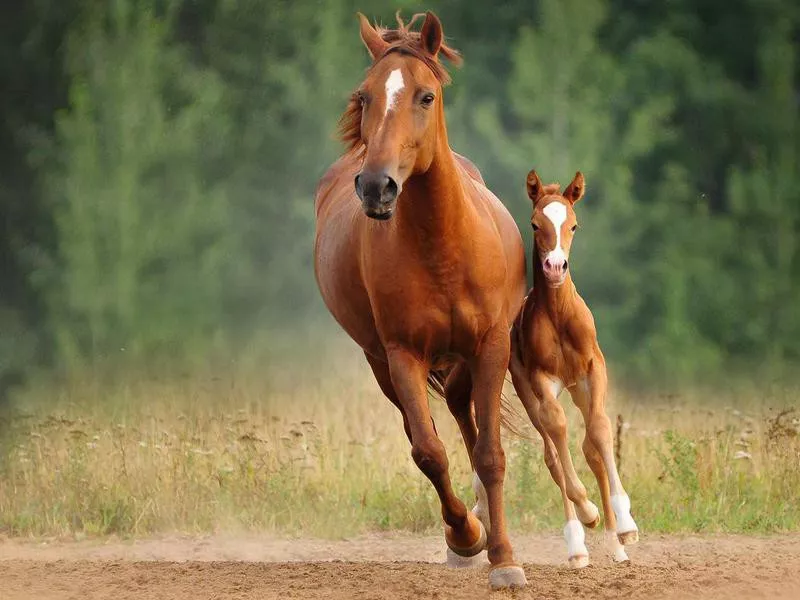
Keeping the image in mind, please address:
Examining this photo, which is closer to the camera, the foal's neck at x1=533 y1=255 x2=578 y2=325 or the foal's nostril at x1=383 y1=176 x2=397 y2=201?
the foal's nostril at x1=383 y1=176 x2=397 y2=201

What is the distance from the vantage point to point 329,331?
19.2 meters

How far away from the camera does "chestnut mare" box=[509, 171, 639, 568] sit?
7.20 m

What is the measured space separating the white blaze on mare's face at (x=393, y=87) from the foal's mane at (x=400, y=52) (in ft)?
0.54

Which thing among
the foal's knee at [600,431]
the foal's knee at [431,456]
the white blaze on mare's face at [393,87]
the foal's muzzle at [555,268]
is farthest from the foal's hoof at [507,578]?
the white blaze on mare's face at [393,87]

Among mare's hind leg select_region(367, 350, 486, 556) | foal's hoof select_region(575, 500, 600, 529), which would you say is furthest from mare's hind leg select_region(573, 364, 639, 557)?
mare's hind leg select_region(367, 350, 486, 556)

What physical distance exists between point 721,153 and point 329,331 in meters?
6.98

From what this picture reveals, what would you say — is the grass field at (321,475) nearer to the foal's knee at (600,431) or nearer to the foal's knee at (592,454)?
the foal's knee at (592,454)

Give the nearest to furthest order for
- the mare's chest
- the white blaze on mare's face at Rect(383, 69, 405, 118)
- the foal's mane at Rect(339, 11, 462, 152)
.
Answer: the white blaze on mare's face at Rect(383, 69, 405, 118) < the foal's mane at Rect(339, 11, 462, 152) < the mare's chest

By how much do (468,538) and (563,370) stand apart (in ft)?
3.42

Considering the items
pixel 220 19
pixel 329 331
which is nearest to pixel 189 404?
pixel 329 331

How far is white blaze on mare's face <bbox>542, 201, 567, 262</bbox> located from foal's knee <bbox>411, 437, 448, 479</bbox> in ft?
3.83

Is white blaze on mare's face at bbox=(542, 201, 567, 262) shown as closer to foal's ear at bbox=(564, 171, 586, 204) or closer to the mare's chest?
foal's ear at bbox=(564, 171, 586, 204)

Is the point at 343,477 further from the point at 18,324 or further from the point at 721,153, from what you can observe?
the point at 721,153

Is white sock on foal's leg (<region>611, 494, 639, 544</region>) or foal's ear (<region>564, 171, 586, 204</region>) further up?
foal's ear (<region>564, 171, 586, 204</region>)
